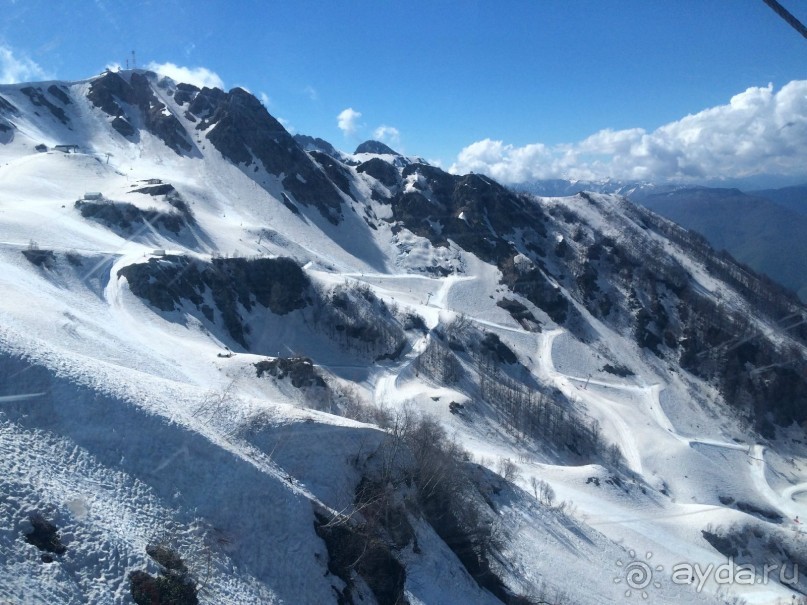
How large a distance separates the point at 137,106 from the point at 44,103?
703 inches

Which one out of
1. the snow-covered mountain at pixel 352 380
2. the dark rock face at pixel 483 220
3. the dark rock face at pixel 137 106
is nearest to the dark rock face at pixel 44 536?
the snow-covered mountain at pixel 352 380

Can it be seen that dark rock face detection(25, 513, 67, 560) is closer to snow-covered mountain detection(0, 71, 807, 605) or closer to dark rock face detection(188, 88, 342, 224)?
snow-covered mountain detection(0, 71, 807, 605)

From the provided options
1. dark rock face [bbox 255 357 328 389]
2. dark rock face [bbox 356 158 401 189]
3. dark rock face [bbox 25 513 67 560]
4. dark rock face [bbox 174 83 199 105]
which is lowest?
dark rock face [bbox 255 357 328 389]

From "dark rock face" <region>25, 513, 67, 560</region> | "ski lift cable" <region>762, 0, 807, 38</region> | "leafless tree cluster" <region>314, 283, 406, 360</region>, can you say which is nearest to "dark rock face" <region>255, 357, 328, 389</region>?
"leafless tree cluster" <region>314, 283, 406, 360</region>

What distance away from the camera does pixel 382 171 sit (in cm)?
13712

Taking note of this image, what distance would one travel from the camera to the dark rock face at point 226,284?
178ft

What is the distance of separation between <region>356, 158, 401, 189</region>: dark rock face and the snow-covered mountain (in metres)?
1.26

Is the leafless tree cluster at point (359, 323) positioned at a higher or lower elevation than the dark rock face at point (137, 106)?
lower

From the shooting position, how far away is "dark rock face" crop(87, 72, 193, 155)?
113 metres

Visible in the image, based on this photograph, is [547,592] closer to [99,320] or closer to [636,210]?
[99,320]

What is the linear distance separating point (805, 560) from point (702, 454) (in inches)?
899

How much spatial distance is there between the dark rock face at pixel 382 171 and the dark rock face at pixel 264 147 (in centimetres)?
1843

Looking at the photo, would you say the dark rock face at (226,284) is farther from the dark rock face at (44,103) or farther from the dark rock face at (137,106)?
the dark rock face at (44,103)

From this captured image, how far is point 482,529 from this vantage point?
2225 centimetres
